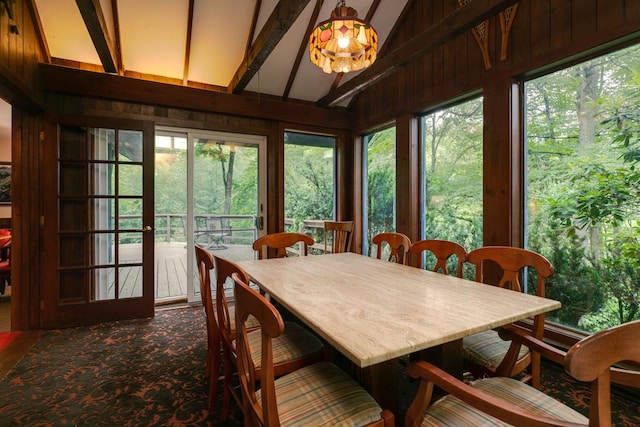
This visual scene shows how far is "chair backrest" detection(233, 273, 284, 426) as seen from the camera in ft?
2.82

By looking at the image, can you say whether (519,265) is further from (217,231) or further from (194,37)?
(194,37)

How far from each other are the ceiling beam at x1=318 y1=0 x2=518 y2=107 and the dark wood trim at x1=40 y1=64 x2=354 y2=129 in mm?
772

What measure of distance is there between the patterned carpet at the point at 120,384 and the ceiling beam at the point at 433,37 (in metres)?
2.59

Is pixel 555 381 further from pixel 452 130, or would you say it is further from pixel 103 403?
pixel 103 403

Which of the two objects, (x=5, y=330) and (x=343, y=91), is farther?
(x=343, y=91)

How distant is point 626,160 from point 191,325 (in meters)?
3.79

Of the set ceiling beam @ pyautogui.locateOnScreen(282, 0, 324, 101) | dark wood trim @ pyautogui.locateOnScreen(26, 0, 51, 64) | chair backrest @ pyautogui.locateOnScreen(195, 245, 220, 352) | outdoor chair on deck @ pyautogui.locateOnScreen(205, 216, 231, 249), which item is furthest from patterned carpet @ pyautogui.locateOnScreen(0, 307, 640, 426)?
ceiling beam @ pyautogui.locateOnScreen(282, 0, 324, 101)

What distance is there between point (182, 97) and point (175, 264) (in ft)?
9.30

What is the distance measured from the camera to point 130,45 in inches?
125

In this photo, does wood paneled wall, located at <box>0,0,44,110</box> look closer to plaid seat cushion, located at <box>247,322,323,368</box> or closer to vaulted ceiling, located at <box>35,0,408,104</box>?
vaulted ceiling, located at <box>35,0,408,104</box>

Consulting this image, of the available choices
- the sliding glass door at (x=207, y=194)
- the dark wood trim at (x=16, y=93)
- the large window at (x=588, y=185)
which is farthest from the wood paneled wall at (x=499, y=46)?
the dark wood trim at (x=16, y=93)

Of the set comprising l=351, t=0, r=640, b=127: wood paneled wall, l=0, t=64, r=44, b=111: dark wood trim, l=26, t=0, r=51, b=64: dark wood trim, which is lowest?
l=0, t=64, r=44, b=111: dark wood trim

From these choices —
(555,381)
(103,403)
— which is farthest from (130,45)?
(555,381)

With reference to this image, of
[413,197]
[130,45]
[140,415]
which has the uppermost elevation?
[130,45]
